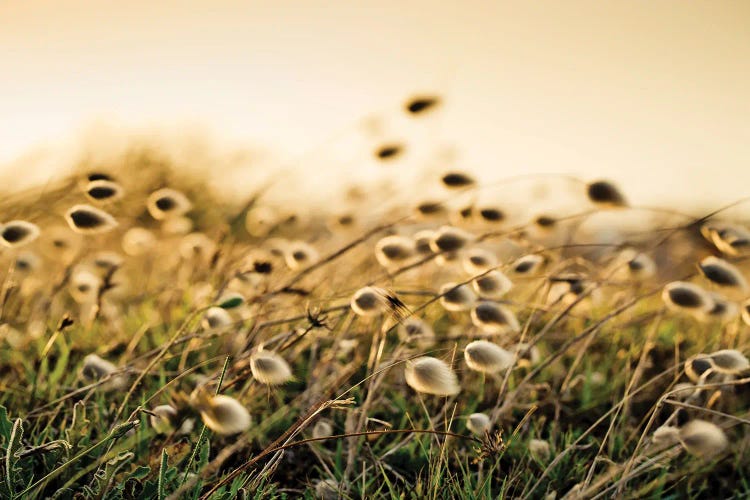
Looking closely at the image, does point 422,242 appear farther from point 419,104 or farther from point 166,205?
point 166,205

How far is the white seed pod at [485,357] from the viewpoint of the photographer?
3.93ft

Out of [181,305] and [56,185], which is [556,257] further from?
[56,185]

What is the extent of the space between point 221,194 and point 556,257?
4.05 meters

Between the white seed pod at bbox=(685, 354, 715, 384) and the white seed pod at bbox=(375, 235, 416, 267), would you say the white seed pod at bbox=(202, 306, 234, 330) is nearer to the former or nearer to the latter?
the white seed pod at bbox=(375, 235, 416, 267)

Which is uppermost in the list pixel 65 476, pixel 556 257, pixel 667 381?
pixel 65 476

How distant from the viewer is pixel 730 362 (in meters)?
1.29

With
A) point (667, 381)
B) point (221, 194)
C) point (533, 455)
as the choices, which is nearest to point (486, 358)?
point (533, 455)

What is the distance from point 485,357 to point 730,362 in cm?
53

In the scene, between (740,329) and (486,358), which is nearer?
(486,358)

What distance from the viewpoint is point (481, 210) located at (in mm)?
1820

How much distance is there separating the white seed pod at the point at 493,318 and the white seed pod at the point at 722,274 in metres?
0.50

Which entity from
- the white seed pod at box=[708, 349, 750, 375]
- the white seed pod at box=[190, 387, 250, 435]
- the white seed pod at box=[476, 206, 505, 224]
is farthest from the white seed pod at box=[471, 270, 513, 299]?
the white seed pod at box=[190, 387, 250, 435]

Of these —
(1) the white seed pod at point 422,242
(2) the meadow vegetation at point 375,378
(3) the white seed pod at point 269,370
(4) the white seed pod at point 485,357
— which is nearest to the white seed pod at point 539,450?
(2) the meadow vegetation at point 375,378

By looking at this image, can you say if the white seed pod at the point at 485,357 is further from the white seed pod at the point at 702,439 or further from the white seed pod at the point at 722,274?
the white seed pod at the point at 722,274
